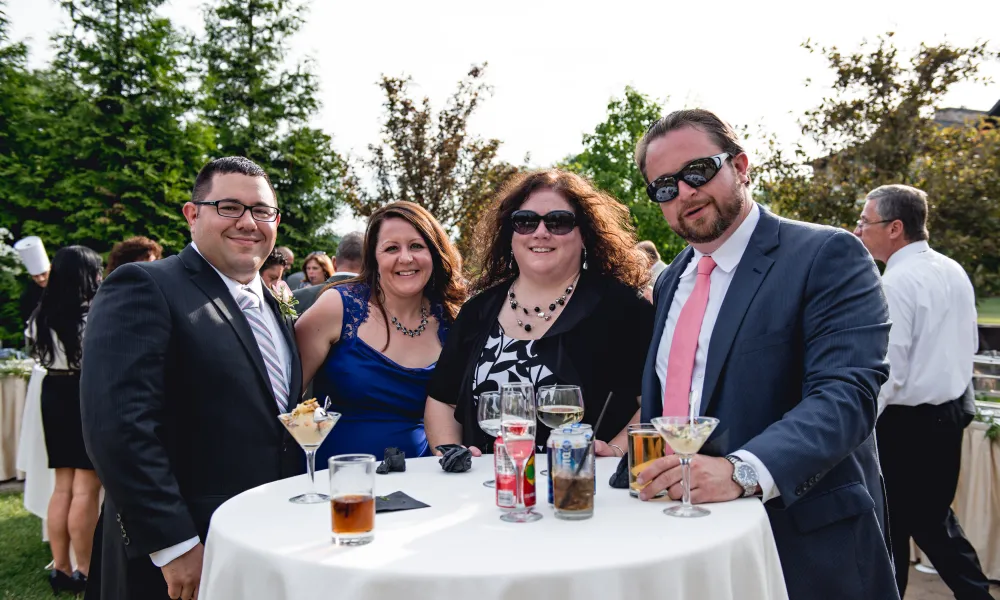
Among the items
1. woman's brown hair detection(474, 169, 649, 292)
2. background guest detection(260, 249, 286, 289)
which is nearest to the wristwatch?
woman's brown hair detection(474, 169, 649, 292)

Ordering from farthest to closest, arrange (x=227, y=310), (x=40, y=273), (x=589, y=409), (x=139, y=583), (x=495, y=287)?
1. (x=40, y=273)
2. (x=495, y=287)
3. (x=589, y=409)
4. (x=227, y=310)
5. (x=139, y=583)

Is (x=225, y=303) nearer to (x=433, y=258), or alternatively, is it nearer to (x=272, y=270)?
(x=433, y=258)

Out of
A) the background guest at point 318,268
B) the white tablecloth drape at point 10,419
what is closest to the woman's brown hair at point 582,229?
the background guest at point 318,268

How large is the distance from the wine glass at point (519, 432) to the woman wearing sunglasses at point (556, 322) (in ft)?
2.37

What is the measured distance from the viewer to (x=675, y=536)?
1.71 metres

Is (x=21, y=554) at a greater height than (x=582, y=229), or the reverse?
(x=582, y=229)

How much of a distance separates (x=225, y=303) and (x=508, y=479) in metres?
1.39

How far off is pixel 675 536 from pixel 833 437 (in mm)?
657

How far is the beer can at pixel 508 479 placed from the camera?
1.97m

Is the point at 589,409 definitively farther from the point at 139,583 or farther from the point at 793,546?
→ the point at 139,583

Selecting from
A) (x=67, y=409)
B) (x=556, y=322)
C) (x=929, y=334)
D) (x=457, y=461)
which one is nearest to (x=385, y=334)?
(x=556, y=322)

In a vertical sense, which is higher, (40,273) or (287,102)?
(287,102)

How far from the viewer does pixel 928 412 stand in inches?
174

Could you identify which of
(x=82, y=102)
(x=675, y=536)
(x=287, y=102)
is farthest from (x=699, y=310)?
(x=287, y=102)
